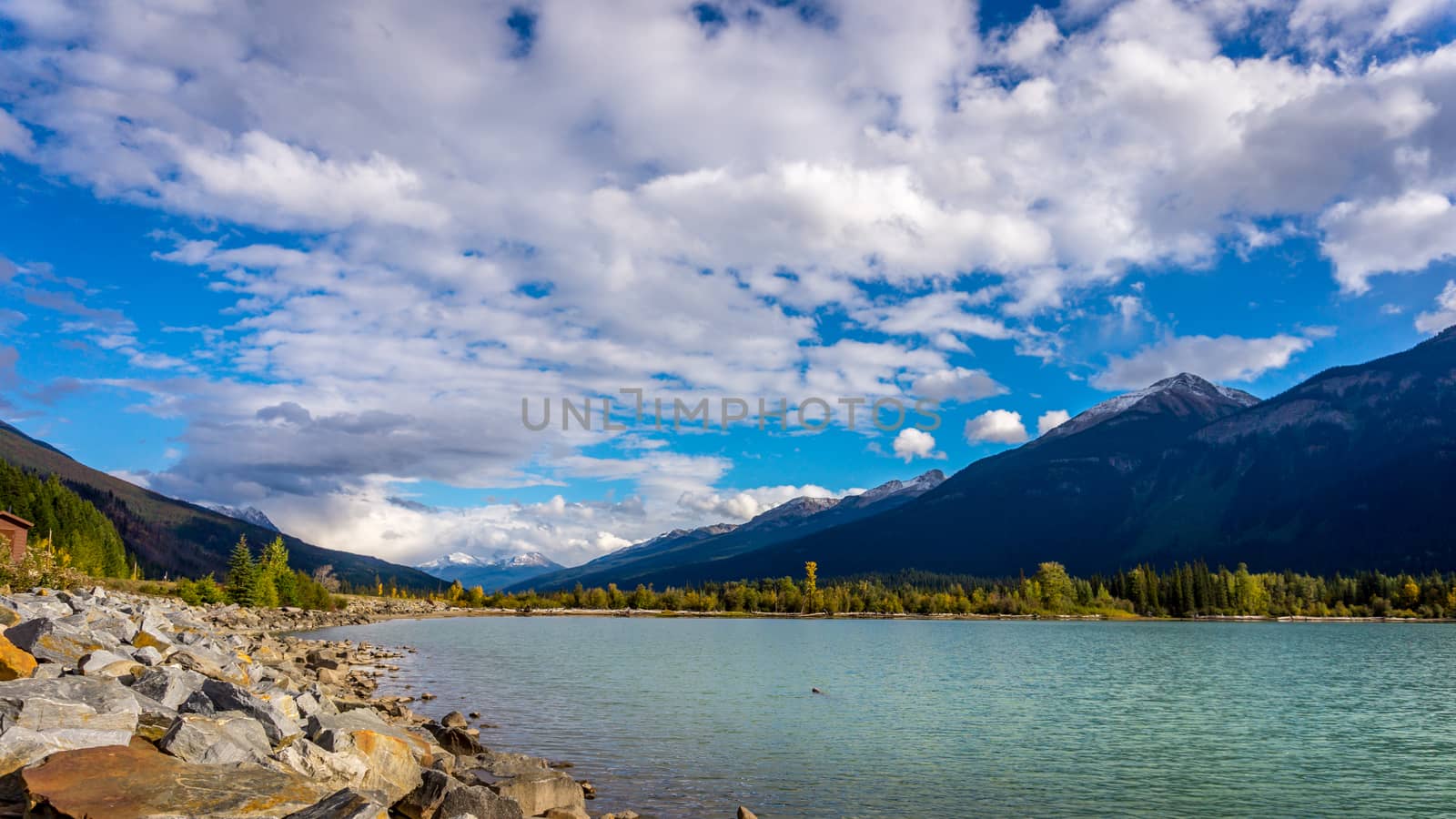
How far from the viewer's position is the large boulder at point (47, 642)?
73.4 ft

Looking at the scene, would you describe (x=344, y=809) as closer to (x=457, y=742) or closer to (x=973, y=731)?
(x=457, y=742)

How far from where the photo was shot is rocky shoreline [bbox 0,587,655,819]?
13227mm

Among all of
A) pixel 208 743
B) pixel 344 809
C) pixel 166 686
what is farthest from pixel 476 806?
pixel 166 686

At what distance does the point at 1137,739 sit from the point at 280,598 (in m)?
169

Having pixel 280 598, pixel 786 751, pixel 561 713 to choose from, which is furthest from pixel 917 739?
pixel 280 598

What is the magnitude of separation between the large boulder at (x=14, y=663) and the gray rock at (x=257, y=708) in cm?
367

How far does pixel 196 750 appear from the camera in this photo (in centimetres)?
1551

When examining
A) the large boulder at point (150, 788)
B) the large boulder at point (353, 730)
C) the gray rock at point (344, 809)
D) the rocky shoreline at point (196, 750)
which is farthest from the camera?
the large boulder at point (353, 730)

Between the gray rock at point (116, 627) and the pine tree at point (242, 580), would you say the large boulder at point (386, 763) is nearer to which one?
the gray rock at point (116, 627)

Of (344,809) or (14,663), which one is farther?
(14,663)

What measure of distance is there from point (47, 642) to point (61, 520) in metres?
166

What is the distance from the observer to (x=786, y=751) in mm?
35531

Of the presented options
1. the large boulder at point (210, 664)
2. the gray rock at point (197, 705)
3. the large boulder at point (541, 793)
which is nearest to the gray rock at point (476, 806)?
the large boulder at point (541, 793)

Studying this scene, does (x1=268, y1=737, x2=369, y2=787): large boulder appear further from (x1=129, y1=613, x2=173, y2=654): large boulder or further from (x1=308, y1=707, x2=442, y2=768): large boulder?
(x1=129, y1=613, x2=173, y2=654): large boulder
